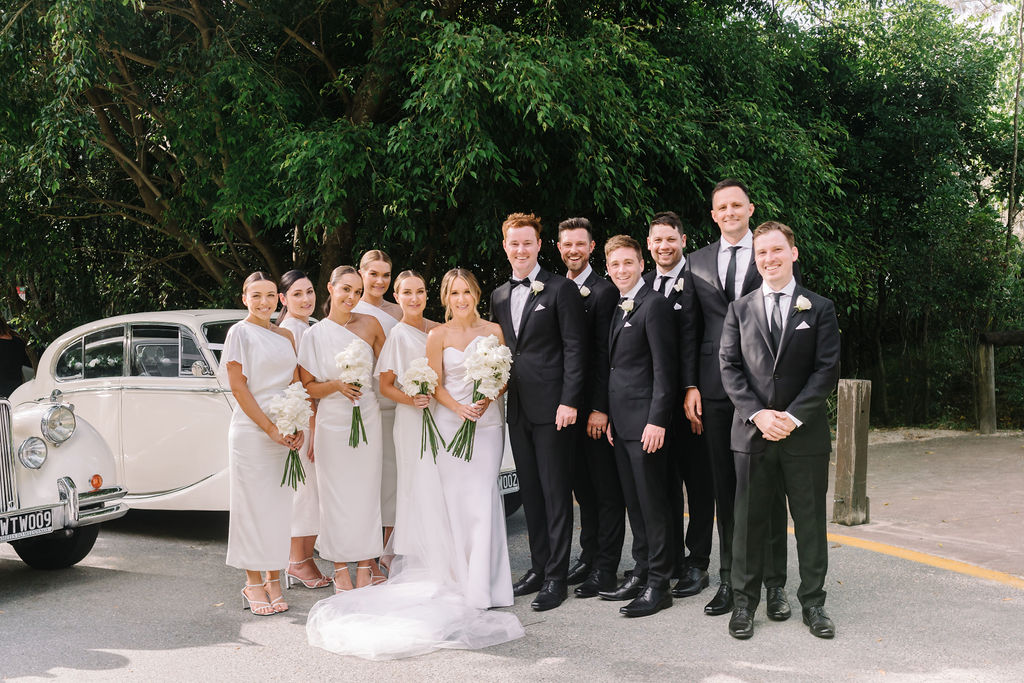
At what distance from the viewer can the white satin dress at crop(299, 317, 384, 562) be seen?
6.05 m

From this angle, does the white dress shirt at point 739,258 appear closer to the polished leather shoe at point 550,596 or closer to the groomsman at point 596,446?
the groomsman at point 596,446

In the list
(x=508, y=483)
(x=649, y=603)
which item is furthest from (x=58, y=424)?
(x=649, y=603)

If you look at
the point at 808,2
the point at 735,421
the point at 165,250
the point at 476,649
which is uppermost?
the point at 808,2

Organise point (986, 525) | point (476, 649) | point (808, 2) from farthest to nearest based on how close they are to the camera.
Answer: point (808, 2) → point (986, 525) → point (476, 649)

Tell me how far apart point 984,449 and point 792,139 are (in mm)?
4419

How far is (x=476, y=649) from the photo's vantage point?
5.02 m

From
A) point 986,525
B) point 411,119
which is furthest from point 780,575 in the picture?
point 411,119

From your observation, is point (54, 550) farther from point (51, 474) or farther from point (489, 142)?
point (489, 142)

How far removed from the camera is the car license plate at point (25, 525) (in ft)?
19.1

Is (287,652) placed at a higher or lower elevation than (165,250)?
lower

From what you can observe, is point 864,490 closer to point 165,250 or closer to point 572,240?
point 572,240

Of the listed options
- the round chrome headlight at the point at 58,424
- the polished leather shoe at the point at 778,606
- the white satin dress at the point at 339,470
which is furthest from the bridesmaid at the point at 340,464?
the polished leather shoe at the point at 778,606

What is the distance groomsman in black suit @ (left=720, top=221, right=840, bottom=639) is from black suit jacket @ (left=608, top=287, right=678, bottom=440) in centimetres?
41

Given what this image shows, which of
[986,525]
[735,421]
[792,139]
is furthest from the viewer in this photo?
[792,139]
